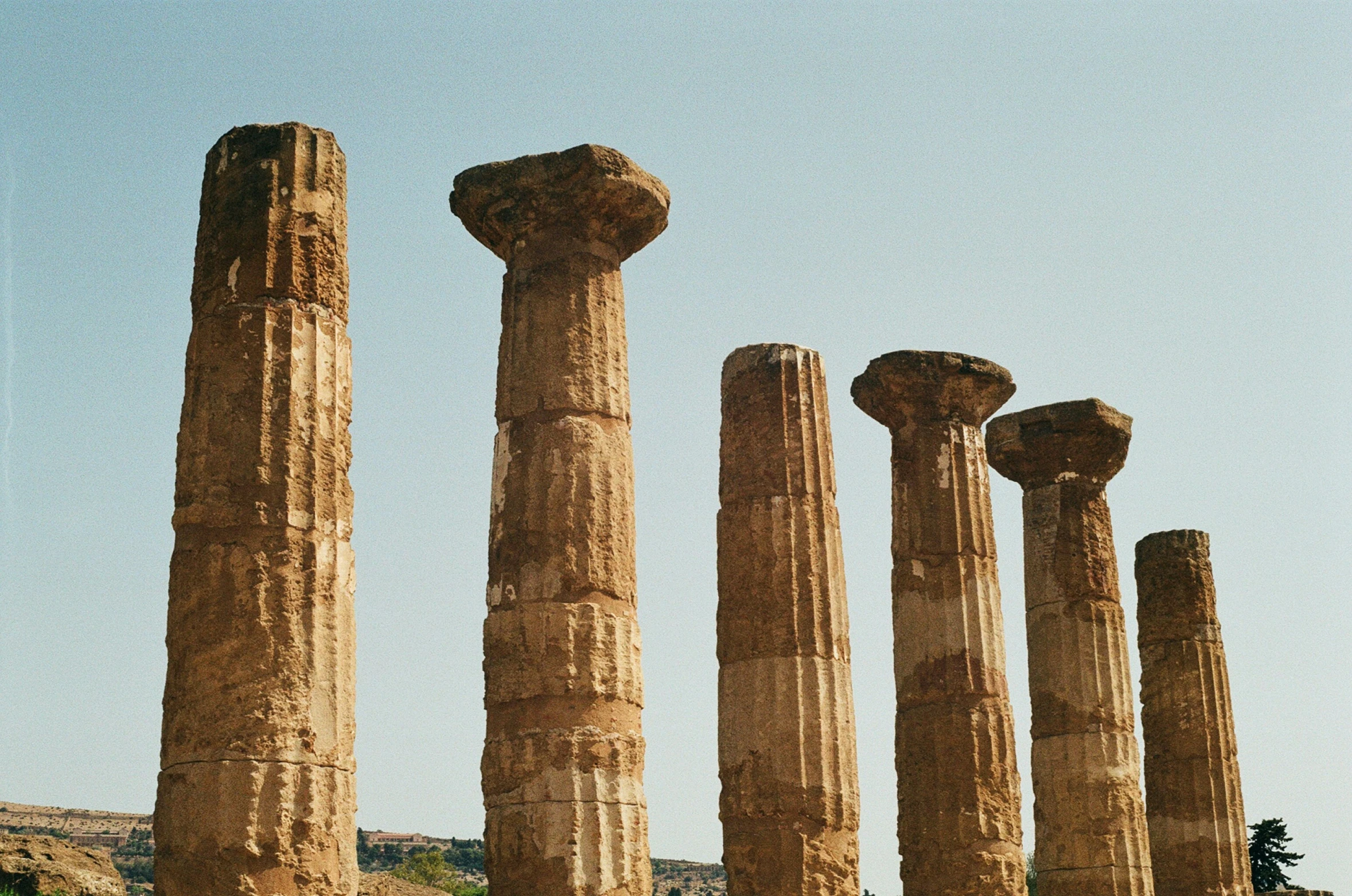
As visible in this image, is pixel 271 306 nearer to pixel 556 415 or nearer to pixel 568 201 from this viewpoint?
pixel 556 415

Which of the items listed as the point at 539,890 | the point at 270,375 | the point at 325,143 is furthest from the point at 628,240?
the point at 539,890

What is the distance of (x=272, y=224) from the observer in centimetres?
1340

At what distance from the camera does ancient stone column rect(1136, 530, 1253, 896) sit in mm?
25828

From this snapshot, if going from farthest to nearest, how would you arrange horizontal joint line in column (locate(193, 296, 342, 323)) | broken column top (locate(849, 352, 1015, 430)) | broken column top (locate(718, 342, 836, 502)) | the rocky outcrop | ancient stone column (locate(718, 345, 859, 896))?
Answer: broken column top (locate(849, 352, 1015, 430)), the rocky outcrop, broken column top (locate(718, 342, 836, 502)), ancient stone column (locate(718, 345, 859, 896)), horizontal joint line in column (locate(193, 296, 342, 323))

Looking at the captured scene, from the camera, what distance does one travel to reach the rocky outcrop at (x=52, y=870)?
21422mm

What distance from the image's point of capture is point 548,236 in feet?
55.3

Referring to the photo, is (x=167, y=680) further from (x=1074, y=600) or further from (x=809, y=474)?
(x=1074, y=600)

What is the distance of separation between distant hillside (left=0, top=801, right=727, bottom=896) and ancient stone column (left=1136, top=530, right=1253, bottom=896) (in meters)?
24.2

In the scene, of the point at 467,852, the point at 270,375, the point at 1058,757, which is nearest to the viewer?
the point at 270,375

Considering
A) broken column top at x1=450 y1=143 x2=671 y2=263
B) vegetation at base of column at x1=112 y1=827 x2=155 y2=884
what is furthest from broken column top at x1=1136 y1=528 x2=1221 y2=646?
vegetation at base of column at x1=112 y1=827 x2=155 y2=884

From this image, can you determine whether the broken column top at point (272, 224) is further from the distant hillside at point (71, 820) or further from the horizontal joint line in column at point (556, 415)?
the distant hillside at point (71, 820)

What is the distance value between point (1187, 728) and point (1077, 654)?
352 cm

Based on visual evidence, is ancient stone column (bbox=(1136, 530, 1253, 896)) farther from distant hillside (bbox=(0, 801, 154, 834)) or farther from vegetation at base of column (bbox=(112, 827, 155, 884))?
distant hillside (bbox=(0, 801, 154, 834))

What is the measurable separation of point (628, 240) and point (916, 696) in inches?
286
